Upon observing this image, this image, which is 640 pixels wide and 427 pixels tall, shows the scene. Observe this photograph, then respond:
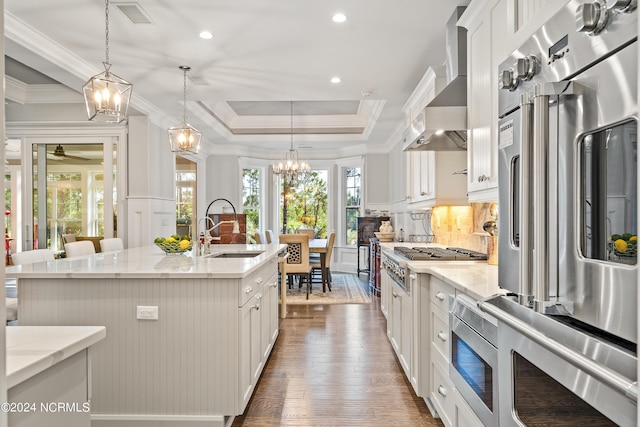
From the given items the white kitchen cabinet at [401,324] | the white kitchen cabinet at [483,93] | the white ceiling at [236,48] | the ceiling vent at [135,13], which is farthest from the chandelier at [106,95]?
the white kitchen cabinet at [401,324]

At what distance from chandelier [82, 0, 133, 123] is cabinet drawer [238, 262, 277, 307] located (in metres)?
1.51

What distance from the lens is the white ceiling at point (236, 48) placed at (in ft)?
9.44

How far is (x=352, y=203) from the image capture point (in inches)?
344

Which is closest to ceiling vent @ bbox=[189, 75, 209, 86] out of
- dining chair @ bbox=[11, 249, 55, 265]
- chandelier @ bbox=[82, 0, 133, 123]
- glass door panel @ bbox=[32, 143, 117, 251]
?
chandelier @ bbox=[82, 0, 133, 123]

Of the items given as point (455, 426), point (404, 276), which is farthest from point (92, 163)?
point (455, 426)

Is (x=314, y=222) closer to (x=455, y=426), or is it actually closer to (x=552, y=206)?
(x=455, y=426)

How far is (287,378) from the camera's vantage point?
10.1ft

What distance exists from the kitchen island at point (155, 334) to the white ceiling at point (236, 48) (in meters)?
1.90

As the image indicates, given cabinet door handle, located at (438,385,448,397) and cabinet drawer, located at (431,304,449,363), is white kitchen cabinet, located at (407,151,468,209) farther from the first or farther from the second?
cabinet door handle, located at (438,385,448,397)

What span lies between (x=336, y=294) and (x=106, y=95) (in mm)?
4410

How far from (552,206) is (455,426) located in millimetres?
1468

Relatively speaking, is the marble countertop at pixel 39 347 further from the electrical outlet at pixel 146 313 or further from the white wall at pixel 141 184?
the white wall at pixel 141 184

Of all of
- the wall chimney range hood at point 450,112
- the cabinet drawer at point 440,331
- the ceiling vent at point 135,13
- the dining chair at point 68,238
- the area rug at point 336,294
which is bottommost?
the area rug at point 336,294

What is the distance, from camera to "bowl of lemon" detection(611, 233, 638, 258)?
0.71 meters
